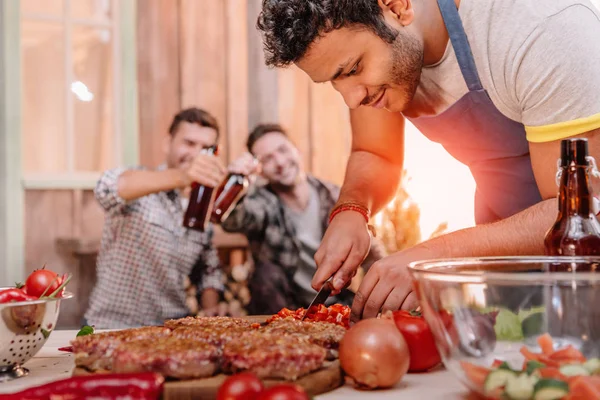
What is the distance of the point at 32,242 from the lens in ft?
11.4

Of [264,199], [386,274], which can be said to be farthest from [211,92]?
[386,274]

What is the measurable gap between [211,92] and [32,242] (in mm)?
1259

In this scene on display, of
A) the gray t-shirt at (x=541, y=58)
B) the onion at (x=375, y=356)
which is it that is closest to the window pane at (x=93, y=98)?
the gray t-shirt at (x=541, y=58)

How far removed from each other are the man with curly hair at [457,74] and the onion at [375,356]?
28 centimetres

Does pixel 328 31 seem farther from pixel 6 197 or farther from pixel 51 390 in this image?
pixel 6 197

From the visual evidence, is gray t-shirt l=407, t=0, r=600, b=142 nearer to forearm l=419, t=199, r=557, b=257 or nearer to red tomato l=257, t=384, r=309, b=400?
forearm l=419, t=199, r=557, b=257

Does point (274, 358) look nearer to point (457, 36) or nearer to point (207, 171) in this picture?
point (457, 36)

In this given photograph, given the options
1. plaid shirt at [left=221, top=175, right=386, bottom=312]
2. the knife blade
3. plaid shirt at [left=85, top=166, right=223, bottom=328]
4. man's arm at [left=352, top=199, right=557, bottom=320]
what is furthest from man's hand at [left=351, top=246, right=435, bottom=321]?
plaid shirt at [left=221, top=175, right=386, bottom=312]

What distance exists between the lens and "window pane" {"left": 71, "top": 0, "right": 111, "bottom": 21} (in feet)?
11.5

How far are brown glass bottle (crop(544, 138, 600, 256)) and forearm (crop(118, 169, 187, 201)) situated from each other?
2.39 meters

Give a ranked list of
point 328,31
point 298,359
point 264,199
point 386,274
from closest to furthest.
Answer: point 298,359 → point 386,274 → point 328,31 → point 264,199

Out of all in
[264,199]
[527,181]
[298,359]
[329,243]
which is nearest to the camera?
[298,359]

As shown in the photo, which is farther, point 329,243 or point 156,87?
point 156,87

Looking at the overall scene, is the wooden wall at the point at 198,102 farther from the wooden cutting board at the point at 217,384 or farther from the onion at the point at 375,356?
the onion at the point at 375,356
